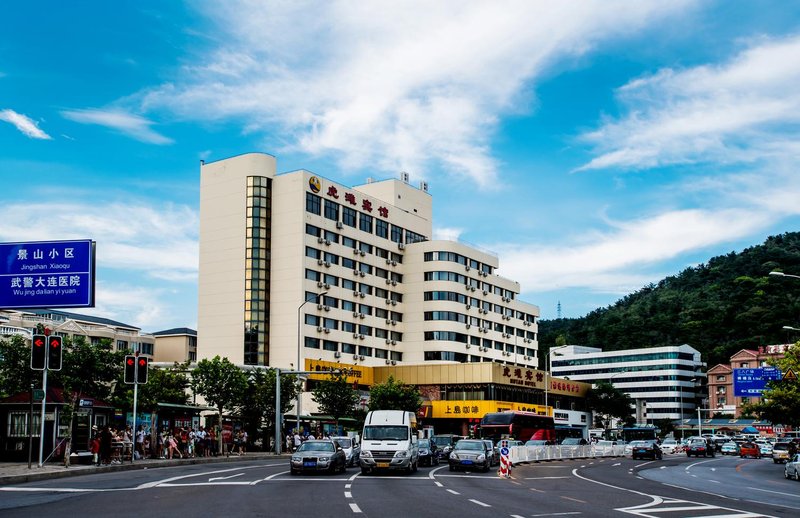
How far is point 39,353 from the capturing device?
31062 millimetres

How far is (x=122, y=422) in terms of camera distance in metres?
44.9

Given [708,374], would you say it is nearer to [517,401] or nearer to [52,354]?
[517,401]

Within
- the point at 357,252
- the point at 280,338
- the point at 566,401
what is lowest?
the point at 566,401

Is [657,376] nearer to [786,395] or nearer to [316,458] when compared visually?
[786,395]

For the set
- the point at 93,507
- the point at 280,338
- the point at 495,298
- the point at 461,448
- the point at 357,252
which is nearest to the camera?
the point at 93,507

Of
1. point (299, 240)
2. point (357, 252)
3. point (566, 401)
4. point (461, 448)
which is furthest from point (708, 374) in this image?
point (461, 448)

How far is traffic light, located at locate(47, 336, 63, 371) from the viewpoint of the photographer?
31281mm

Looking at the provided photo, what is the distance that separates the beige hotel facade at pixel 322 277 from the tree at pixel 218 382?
23.8m

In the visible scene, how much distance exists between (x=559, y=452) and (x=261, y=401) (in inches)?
865

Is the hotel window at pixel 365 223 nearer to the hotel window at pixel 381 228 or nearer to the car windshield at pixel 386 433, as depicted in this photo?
the hotel window at pixel 381 228

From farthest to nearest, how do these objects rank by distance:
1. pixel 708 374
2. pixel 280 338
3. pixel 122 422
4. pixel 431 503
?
pixel 708 374 → pixel 280 338 → pixel 122 422 → pixel 431 503

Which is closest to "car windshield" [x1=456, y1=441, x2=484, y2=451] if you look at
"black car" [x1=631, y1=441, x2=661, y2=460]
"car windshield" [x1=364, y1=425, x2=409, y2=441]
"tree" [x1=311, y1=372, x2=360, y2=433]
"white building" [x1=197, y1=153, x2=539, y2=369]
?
"car windshield" [x1=364, y1=425, x2=409, y2=441]

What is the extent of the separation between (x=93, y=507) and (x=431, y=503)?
7.74m

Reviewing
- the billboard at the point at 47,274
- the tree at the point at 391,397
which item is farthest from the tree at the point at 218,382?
the billboard at the point at 47,274
